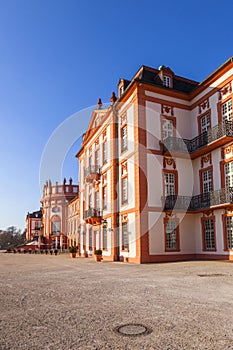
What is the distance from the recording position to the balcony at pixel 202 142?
18.8m

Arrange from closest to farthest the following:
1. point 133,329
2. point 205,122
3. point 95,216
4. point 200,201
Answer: point 133,329
point 200,201
point 205,122
point 95,216

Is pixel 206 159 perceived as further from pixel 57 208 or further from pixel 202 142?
pixel 57 208

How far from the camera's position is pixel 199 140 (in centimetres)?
2136

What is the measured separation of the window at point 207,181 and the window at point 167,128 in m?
3.58

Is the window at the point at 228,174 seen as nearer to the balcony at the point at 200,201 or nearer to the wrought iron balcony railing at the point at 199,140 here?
the balcony at the point at 200,201

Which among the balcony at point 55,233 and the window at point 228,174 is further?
the balcony at point 55,233

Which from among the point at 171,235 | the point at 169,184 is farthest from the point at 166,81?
the point at 171,235

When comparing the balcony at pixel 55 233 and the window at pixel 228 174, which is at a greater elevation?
the window at pixel 228 174

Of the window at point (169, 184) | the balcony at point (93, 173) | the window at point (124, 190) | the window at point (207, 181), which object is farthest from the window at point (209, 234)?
the balcony at point (93, 173)

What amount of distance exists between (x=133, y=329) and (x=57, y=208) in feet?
186

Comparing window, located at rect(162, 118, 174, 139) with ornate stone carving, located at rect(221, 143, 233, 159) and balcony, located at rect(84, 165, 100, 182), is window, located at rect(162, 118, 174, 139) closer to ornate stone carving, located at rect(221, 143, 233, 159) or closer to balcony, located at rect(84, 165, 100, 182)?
ornate stone carving, located at rect(221, 143, 233, 159)

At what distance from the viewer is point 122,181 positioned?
23.3m

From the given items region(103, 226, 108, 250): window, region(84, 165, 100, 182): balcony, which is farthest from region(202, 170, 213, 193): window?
region(84, 165, 100, 182): balcony

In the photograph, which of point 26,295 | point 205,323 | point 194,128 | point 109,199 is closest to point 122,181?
point 109,199
